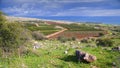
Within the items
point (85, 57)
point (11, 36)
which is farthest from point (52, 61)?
point (11, 36)

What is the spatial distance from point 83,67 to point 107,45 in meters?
11.5

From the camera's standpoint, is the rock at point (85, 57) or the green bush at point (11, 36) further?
the green bush at point (11, 36)

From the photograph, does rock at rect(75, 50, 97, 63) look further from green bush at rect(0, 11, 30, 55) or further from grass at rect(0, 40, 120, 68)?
green bush at rect(0, 11, 30, 55)

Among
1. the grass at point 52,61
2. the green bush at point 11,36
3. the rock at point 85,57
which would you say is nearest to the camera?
the grass at point 52,61

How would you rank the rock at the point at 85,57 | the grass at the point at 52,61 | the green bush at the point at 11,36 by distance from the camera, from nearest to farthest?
the grass at the point at 52,61, the rock at the point at 85,57, the green bush at the point at 11,36

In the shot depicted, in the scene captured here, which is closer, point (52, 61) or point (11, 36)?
point (52, 61)

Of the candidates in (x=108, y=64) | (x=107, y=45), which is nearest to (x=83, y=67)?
(x=108, y=64)

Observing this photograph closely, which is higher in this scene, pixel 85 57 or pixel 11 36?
pixel 11 36

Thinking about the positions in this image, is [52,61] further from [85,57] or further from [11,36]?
[11,36]

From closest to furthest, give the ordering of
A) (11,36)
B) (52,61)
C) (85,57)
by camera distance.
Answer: (52,61) < (85,57) < (11,36)

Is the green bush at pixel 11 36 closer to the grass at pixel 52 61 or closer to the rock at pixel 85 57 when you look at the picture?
the grass at pixel 52 61

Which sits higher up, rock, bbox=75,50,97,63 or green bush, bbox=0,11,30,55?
green bush, bbox=0,11,30,55

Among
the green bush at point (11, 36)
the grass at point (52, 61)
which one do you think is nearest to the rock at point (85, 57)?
the grass at point (52, 61)

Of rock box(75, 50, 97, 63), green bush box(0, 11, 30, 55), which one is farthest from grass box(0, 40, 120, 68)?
green bush box(0, 11, 30, 55)
